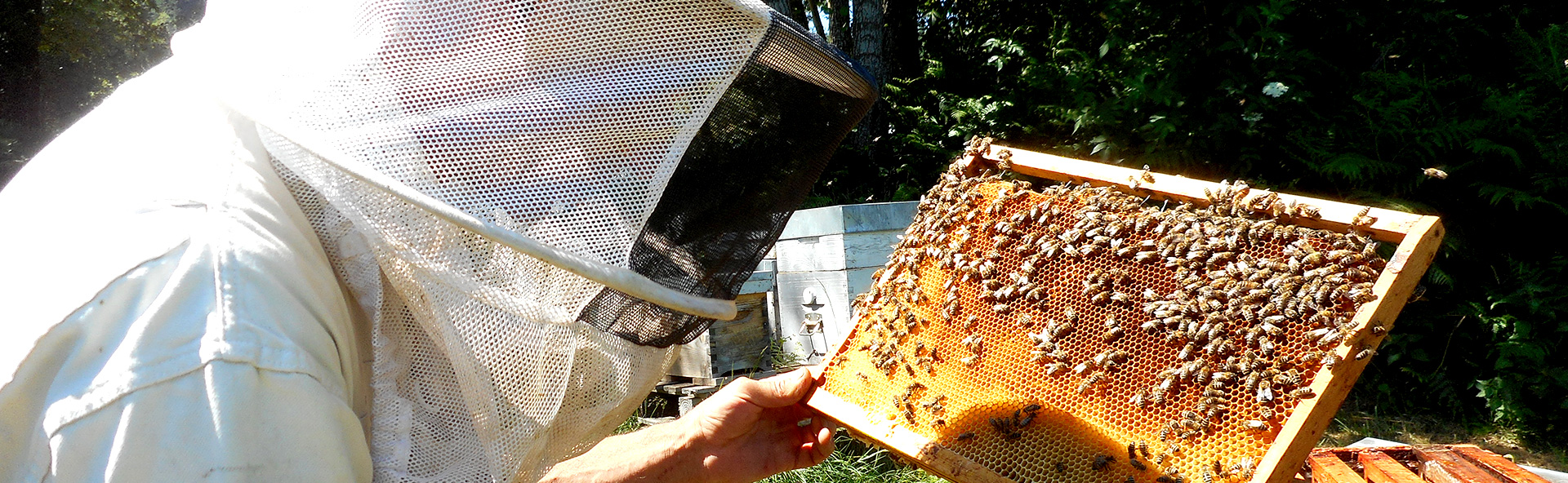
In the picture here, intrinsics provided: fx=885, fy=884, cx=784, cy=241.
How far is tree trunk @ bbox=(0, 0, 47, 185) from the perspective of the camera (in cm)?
1493

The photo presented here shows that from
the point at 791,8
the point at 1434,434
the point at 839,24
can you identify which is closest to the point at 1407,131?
the point at 1434,434

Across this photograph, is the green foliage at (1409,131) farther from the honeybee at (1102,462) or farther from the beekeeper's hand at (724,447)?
the honeybee at (1102,462)

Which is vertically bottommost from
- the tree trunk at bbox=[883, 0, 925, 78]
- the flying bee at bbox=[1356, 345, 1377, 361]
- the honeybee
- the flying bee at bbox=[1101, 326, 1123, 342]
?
the tree trunk at bbox=[883, 0, 925, 78]

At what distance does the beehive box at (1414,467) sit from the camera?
2.84 m

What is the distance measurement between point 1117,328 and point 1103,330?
40mm

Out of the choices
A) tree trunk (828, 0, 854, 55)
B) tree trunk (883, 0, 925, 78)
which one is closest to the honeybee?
tree trunk (883, 0, 925, 78)

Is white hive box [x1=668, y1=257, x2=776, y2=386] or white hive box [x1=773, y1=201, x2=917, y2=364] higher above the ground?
white hive box [x1=773, y1=201, x2=917, y2=364]

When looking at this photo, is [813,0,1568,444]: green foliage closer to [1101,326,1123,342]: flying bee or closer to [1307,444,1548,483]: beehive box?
[1307,444,1548,483]: beehive box

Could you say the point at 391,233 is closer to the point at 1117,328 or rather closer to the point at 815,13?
the point at 1117,328

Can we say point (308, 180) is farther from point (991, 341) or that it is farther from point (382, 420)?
point (991, 341)

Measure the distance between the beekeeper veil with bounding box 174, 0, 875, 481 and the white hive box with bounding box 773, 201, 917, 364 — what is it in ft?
14.3

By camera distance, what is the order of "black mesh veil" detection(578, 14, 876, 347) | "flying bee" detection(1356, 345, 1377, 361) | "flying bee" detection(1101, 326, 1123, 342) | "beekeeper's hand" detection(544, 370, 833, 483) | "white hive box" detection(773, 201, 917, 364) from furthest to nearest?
"white hive box" detection(773, 201, 917, 364), "beekeeper's hand" detection(544, 370, 833, 483), "flying bee" detection(1101, 326, 1123, 342), "flying bee" detection(1356, 345, 1377, 361), "black mesh veil" detection(578, 14, 876, 347)

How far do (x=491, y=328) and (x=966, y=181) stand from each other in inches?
60.8

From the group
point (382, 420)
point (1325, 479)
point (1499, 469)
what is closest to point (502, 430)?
point (382, 420)
